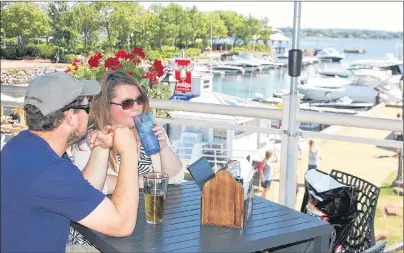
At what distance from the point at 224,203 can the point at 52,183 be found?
640mm

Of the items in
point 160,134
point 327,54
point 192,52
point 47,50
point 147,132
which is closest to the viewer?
point 147,132

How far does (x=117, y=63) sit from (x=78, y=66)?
1.51 ft

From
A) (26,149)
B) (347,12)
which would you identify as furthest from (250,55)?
(26,149)

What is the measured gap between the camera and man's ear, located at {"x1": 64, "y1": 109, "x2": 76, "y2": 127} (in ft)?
5.66

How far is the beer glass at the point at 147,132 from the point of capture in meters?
2.14

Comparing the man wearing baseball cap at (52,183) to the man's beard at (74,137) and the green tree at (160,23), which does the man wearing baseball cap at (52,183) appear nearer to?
the man's beard at (74,137)

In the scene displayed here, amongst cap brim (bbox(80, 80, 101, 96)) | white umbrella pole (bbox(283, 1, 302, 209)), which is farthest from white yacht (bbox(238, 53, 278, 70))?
cap brim (bbox(80, 80, 101, 96))

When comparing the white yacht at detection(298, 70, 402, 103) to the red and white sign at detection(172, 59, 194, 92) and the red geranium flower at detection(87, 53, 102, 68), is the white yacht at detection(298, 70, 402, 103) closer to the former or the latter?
the red and white sign at detection(172, 59, 194, 92)

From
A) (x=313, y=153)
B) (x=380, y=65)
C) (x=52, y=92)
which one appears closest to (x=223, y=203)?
(x=52, y=92)

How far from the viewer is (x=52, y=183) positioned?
5.31 ft

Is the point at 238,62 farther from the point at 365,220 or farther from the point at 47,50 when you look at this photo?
the point at 365,220

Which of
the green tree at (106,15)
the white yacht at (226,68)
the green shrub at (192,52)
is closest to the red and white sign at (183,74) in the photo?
the green shrub at (192,52)

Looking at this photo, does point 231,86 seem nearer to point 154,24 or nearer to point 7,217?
point 154,24

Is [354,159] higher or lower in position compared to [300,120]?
lower
